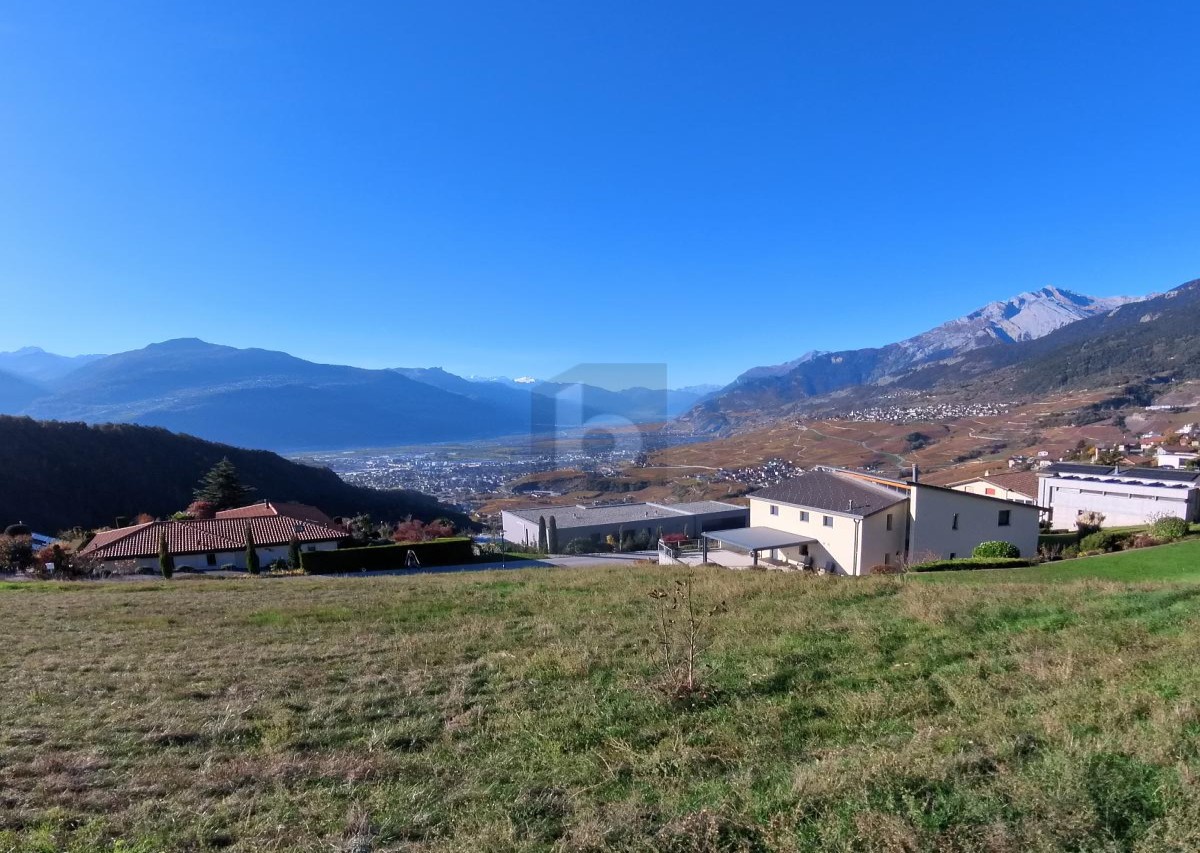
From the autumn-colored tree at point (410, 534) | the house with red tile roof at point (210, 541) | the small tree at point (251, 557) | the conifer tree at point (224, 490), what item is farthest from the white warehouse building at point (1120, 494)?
the conifer tree at point (224, 490)

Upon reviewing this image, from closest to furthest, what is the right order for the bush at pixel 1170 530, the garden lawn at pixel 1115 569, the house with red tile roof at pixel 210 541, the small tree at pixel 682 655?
1. the small tree at pixel 682 655
2. the garden lawn at pixel 1115 569
3. the bush at pixel 1170 530
4. the house with red tile roof at pixel 210 541

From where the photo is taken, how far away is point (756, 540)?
23.9 meters

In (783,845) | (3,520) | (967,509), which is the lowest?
(3,520)

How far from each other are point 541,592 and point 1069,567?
526 inches

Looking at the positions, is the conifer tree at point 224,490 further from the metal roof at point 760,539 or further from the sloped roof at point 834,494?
the sloped roof at point 834,494

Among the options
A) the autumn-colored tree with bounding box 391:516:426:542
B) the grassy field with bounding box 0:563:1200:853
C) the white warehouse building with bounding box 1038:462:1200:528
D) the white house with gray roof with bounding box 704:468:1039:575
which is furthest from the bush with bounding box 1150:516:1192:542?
the autumn-colored tree with bounding box 391:516:426:542

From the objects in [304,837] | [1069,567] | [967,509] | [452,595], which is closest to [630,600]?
[452,595]

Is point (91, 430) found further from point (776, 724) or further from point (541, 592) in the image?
point (776, 724)

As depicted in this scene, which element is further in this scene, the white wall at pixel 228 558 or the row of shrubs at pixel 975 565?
the white wall at pixel 228 558

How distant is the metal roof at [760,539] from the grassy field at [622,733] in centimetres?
1457

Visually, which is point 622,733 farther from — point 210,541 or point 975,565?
point 210,541

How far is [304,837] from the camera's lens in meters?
3.05

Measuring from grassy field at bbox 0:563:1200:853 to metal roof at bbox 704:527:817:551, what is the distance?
47.8ft

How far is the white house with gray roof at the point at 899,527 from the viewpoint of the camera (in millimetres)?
21781
